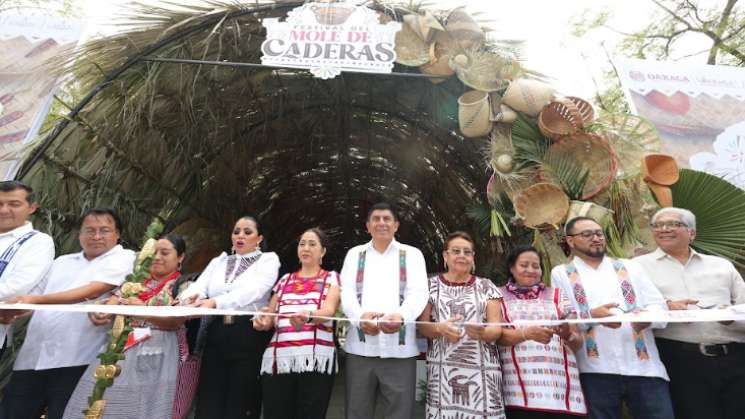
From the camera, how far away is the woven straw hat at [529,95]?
3502mm

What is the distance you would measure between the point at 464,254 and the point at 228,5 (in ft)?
9.34

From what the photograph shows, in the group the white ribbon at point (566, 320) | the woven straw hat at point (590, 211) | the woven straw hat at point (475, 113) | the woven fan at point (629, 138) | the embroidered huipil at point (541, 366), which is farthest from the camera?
the woven straw hat at point (475, 113)

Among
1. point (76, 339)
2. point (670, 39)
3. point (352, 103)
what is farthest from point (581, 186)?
point (670, 39)

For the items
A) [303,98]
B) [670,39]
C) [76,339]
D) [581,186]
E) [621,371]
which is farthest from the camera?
[670,39]

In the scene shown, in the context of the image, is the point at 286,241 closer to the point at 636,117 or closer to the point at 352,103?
the point at 352,103

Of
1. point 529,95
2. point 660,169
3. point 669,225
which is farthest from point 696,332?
point 529,95

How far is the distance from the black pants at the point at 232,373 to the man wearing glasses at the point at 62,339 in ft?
2.06

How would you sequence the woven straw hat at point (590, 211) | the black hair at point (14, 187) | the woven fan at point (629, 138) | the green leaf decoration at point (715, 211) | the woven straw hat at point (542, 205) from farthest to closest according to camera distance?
1. the woven fan at point (629, 138)
2. the woven straw hat at point (542, 205)
3. the woven straw hat at point (590, 211)
4. the green leaf decoration at point (715, 211)
5. the black hair at point (14, 187)

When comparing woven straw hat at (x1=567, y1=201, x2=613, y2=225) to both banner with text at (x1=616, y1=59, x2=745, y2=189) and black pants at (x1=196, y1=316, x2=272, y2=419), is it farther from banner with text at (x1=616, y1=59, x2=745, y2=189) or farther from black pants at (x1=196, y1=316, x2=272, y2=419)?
black pants at (x1=196, y1=316, x2=272, y2=419)

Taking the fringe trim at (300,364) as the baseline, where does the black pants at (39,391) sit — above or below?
below

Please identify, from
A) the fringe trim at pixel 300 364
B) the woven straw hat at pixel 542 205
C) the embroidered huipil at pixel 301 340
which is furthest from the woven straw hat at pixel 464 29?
the fringe trim at pixel 300 364

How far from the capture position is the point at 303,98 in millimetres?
5133

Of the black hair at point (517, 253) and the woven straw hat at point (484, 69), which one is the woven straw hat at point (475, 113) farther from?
the black hair at point (517, 253)

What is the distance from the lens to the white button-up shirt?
2322mm
